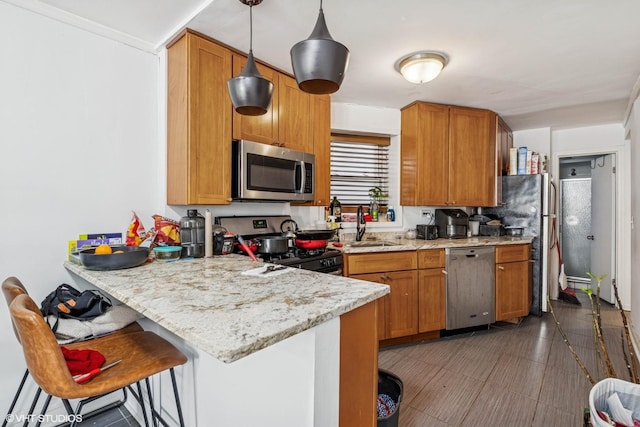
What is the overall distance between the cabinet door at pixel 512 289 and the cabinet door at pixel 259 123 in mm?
2530

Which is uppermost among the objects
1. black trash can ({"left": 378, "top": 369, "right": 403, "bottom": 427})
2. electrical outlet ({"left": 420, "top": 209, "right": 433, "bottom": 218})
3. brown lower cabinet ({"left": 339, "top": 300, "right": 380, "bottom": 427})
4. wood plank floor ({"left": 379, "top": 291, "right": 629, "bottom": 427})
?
electrical outlet ({"left": 420, "top": 209, "right": 433, "bottom": 218})

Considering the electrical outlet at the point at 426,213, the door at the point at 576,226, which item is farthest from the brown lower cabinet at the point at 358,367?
the door at the point at 576,226

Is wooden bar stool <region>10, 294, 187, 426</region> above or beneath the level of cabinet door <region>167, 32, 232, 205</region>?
beneath

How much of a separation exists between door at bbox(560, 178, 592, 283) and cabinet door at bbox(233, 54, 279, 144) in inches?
192

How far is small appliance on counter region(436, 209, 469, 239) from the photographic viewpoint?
3.34 m

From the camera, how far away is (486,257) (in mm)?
3016

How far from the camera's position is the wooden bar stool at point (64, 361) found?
35.0 inches

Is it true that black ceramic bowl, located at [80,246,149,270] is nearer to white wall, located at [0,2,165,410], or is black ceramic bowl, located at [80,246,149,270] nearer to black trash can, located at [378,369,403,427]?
white wall, located at [0,2,165,410]

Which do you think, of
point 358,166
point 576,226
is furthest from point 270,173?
point 576,226

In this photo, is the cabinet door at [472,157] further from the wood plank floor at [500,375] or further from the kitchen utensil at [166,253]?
the kitchen utensil at [166,253]

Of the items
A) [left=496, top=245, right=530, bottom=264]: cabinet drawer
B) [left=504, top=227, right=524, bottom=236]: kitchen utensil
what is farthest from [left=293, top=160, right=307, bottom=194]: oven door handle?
[left=504, top=227, right=524, bottom=236]: kitchen utensil

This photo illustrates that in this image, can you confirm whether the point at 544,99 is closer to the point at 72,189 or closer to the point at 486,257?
the point at 486,257

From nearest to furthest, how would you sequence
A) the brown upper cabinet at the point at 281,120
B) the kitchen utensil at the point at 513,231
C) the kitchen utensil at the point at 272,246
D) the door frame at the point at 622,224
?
the kitchen utensil at the point at 272,246 < the brown upper cabinet at the point at 281,120 < the kitchen utensil at the point at 513,231 < the door frame at the point at 622,224

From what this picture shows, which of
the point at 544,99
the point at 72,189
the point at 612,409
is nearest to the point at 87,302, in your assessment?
the point at 72,189
